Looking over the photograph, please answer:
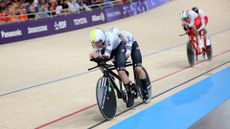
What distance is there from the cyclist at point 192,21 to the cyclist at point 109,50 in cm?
337

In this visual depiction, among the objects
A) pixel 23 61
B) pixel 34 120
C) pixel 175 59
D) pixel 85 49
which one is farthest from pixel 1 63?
pixel 34 120

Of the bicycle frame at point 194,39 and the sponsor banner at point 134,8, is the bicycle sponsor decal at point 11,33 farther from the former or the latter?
the bicycle frame at point 194,39

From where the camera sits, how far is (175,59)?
9984 mm

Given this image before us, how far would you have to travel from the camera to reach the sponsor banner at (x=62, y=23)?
1421cm

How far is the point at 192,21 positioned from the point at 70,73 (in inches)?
115

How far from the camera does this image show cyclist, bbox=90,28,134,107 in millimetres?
4977

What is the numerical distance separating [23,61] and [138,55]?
5794 millimetres

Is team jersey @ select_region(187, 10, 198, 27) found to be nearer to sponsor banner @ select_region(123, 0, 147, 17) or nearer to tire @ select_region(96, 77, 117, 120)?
tire @ select_region(96, 77, 117, 120)

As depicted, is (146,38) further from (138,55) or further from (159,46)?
(138,55)

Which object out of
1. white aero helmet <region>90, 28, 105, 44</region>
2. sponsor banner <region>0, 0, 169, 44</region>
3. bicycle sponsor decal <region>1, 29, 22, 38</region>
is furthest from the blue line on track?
sponsor banner <region>0, 0, 169, 44</region>

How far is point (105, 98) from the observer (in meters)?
5.10

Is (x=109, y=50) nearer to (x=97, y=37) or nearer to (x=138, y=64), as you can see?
(x=97, y=37)

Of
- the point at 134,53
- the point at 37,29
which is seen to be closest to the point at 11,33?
the point at 37,29

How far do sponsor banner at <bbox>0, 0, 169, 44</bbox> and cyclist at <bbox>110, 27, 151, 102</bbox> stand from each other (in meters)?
8.99
